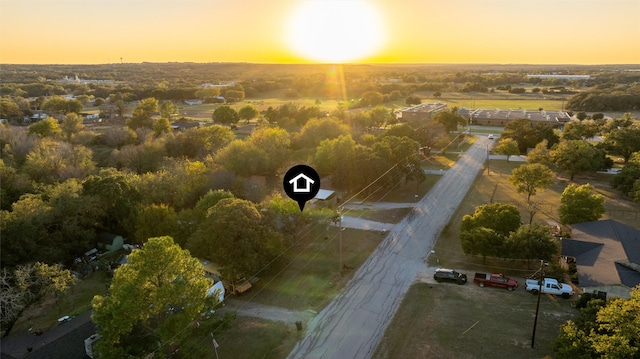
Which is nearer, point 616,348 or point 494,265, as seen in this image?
point 616,348

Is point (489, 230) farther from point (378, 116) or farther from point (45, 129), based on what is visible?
point (45, 129)

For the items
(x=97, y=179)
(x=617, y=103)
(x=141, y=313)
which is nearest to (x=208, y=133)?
(x=97, y=179)

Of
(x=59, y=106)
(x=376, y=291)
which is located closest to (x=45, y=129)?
(x=59, y=106)

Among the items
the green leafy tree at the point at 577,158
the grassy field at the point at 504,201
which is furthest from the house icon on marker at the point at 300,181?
the green leafy tree at the point at 577,158

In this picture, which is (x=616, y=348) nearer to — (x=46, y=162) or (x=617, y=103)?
(x=46, y=162)

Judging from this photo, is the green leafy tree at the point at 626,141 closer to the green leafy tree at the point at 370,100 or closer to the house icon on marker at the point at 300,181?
the house icon on marker at the point at 300,181
